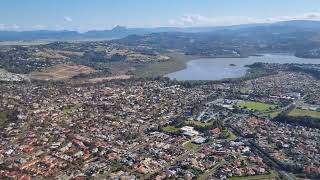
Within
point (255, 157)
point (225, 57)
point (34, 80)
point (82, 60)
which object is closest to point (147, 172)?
point (255, 157)

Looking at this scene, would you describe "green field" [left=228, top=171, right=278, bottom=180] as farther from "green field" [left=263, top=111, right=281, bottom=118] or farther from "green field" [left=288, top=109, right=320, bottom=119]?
"green field" [left=288, top=109, right=320, bottom=119]

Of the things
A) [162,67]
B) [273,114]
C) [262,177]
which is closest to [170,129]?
[273,114]

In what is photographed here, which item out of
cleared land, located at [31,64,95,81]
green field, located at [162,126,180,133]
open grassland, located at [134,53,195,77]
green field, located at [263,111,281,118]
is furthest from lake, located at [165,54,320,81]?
green field, located at [162,126,180,133]

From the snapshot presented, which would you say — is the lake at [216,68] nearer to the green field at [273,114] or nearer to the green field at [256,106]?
the green field at [256,106]

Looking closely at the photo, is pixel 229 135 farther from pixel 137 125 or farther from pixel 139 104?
pixel 139 104

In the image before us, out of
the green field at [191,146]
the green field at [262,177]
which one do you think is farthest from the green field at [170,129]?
the green field at [262,177]

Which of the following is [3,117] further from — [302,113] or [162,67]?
[162,67]
